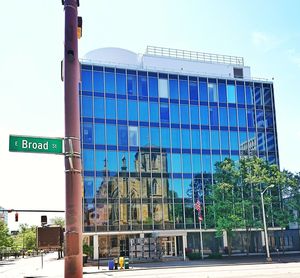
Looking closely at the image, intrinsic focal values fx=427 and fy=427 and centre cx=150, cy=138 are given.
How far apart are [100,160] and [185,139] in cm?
1285

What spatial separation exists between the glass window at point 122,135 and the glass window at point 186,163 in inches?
339

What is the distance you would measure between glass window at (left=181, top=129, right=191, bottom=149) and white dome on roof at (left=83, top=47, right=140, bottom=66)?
40.8 feet

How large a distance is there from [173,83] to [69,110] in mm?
57198

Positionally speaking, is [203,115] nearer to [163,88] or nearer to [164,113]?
[164,113]

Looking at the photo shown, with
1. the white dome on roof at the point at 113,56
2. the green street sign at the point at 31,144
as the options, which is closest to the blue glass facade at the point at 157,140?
the white dome on roof at the point at 113,56

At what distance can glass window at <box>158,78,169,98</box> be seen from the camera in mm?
60688

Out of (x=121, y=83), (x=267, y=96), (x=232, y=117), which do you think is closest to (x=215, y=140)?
(x=232, y=117)

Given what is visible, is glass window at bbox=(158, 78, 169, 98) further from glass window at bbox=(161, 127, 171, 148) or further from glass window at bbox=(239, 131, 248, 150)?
glass window at bbox=(239, 131, 248, 150)

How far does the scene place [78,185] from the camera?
4977 millimetres

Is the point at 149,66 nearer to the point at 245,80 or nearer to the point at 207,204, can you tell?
the point at 245,80

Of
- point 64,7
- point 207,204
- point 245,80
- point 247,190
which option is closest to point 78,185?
point 64,7

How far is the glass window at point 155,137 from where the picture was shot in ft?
192

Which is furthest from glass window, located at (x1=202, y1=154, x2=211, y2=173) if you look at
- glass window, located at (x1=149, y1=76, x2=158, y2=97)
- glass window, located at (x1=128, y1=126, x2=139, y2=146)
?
glass window, located at (x1=149, y1=76, x2=158, y2=97)

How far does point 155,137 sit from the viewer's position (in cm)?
5872
